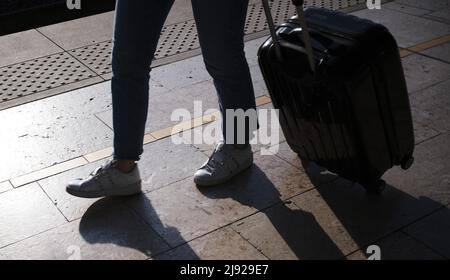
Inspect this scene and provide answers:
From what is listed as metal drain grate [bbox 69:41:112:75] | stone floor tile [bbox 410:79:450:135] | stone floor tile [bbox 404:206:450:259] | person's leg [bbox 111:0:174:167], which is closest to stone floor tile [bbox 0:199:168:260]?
person's leg [bbox 111:0:174:167]

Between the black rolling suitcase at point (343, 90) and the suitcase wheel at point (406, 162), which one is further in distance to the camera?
the suitcase wheel at point (406, 162)

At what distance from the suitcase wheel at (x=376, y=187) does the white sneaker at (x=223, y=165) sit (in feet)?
2.10

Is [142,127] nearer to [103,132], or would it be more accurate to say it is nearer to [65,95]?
[103,132]

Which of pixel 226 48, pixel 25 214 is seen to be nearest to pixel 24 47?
pixel 25 214

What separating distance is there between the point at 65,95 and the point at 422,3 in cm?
326

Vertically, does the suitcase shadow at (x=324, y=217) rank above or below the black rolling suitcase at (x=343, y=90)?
below

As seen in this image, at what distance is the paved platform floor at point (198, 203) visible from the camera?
2.73 meters

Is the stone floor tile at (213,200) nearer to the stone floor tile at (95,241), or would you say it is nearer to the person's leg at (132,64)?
the stone floor tile at (95,241)

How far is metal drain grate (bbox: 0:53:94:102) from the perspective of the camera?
4.34m

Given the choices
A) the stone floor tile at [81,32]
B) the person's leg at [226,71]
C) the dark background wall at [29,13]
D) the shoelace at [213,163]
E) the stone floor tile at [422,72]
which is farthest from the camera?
the stone floor tile at [81,32]

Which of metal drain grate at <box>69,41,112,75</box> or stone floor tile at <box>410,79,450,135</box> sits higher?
stone floor tile at <box>410,79,450,135</box>

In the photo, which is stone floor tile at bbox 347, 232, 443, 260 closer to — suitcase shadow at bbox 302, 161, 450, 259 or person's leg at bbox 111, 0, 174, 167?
suitcase shadow at bbox 302, 161, 450, 259

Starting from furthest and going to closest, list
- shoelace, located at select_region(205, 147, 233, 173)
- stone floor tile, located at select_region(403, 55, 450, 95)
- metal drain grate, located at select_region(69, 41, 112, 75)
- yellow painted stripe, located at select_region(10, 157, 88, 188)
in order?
metal drain grate, located at select_region(69, 41, 112, 75) → stone floor tile, located at select_region(403, 55, 450, 95) → yellow painted stripe, located at select_region(10, 157, 88, 188) → shoelace, located at select_region(205, 147, 233, 173)

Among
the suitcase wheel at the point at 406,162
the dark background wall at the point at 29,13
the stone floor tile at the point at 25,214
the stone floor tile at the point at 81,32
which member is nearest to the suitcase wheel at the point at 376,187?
the suitcase wheel at the point at 406,162
